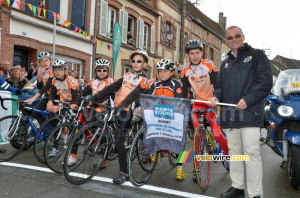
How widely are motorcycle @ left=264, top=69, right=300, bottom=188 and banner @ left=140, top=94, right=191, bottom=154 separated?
1.40m

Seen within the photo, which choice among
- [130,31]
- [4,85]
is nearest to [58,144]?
[4,85]

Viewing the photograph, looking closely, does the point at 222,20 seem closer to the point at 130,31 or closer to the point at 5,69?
the point at 130,31

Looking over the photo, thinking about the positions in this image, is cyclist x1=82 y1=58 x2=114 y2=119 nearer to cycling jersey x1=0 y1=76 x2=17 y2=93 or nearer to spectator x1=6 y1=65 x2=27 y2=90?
cycling jersey x1=0 y1=76 x2=17 y2=93

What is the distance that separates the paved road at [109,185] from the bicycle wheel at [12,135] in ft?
0.69

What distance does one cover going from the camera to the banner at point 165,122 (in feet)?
13.6

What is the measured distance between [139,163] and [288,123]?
2242mm

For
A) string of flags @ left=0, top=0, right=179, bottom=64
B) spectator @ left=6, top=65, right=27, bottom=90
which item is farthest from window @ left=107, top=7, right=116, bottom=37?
spectator @ left=6, top=65, right=27, bottom=90

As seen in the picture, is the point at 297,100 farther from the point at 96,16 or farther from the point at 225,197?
the point at 96,16

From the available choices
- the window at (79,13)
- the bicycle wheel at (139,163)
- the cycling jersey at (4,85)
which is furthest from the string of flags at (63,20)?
the bicycle wheel at (139,163)

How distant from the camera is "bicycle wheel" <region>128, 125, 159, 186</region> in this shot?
168 inches

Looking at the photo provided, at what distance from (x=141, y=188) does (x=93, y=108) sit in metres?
1.96

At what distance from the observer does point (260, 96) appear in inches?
139

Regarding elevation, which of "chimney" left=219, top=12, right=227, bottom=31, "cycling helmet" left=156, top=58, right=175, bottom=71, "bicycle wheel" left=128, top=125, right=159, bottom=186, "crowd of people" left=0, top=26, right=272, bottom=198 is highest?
"chimney" left=219, top=12, right=227, bottom=31

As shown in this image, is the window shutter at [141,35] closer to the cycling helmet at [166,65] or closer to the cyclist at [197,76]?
the cyclist at [197,76]
